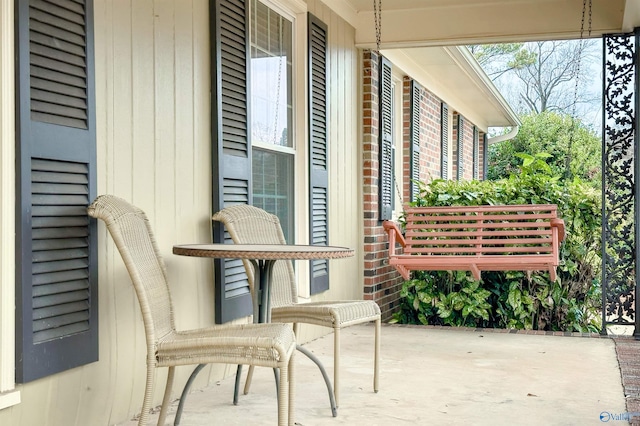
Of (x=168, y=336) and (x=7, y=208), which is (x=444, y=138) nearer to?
(x=168, y=336)

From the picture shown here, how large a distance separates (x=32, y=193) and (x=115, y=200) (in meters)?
0.33

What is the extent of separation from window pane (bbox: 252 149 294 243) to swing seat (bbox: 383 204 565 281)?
2.74ft

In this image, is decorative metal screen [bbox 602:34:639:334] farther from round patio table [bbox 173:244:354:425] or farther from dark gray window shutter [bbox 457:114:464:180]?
dark gray window shutter [bbox 457:114:464:180]

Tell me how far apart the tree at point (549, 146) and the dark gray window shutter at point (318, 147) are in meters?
14.7

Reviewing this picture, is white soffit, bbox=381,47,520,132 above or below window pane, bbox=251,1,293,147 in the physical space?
above

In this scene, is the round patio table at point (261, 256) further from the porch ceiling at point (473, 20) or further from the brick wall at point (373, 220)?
the brick wall at point (373, 220)

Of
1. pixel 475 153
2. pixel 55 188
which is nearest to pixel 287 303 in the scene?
pixel 55 188

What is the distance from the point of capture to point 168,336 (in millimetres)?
2857

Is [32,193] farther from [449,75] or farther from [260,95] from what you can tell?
[449,75]

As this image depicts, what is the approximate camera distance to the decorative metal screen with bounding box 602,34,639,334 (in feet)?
18.8

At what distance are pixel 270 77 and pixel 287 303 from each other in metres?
1.69

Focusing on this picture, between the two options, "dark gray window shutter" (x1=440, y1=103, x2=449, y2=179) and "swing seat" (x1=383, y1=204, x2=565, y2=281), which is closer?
"swing seat" (x1=383, y1=204, x2=565, y2=281)

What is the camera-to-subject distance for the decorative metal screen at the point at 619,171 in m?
5.72

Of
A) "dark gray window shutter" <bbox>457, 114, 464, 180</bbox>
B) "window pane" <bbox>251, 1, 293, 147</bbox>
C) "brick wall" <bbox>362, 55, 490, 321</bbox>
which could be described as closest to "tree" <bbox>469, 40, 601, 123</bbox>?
"dark gray window shutter" <bbox>457, 114, 464, 180</bbox>
